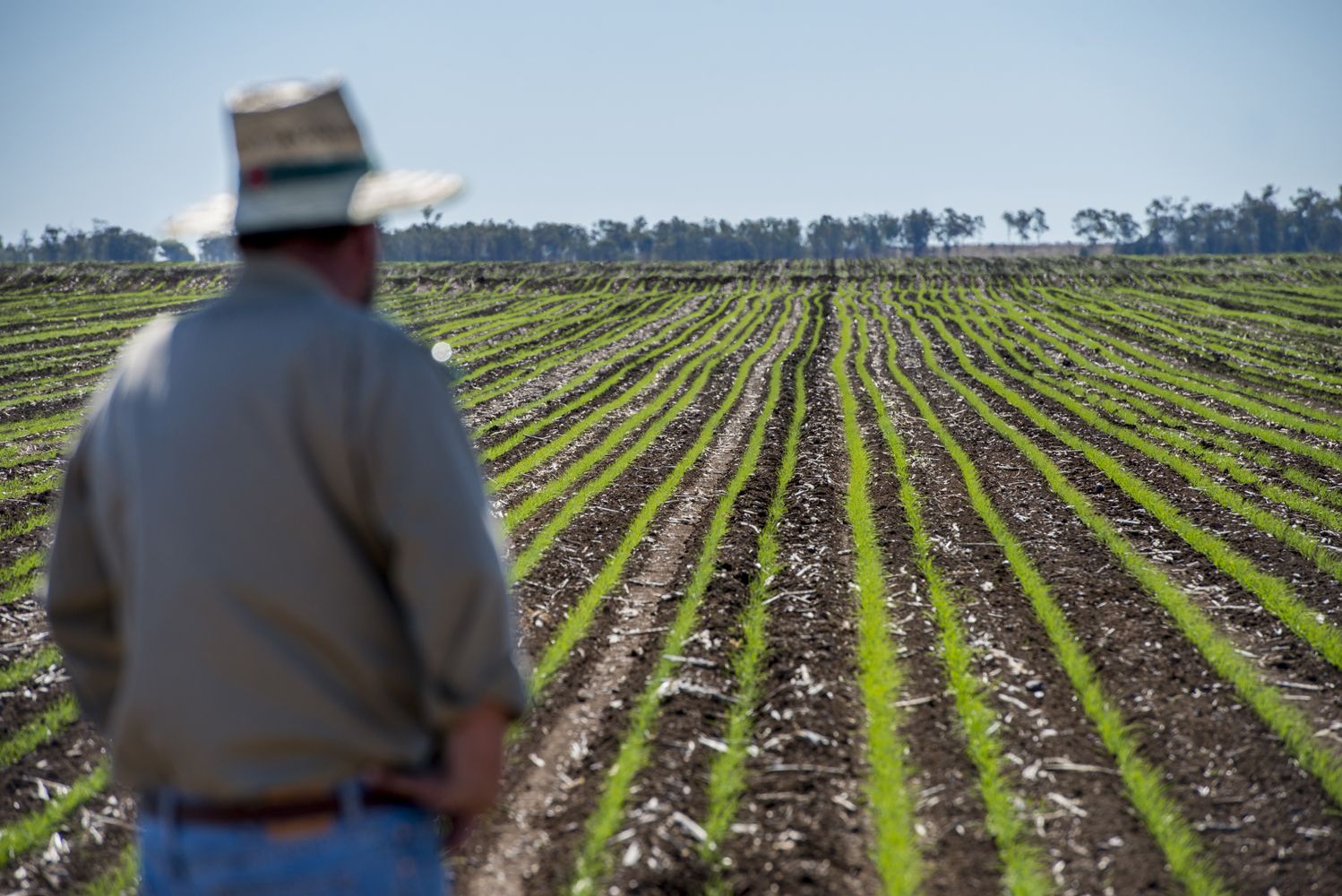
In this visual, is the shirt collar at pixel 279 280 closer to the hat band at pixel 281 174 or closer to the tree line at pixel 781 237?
the hat band at pixel 281 174

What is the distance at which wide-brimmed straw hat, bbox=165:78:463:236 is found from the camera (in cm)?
221

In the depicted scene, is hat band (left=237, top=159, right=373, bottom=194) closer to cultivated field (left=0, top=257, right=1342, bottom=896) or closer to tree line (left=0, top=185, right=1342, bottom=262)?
cultivated field (left=0, top=257, right=1342, bottom=896)

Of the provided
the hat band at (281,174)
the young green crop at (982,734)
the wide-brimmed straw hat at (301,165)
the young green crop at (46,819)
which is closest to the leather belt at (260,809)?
the wide-brimmed straw hat at (301,165)

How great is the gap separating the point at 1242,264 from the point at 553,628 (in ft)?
286

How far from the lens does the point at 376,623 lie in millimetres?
2158

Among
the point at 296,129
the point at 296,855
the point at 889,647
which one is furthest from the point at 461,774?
the point at 889,647

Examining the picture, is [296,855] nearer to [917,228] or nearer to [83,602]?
[83,602]

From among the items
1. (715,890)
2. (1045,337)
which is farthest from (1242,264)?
(715,890)

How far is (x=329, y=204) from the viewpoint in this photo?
2.22 metres

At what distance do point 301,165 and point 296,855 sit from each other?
4.84ft

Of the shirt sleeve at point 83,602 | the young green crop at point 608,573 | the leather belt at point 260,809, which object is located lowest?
the young green crop at point 608,573

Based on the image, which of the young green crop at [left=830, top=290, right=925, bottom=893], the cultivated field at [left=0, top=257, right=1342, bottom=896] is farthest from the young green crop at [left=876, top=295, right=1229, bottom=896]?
the young green crop at [left=830, top=290, right=925, bottom=893]

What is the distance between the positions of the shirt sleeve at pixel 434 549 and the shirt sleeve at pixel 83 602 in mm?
894

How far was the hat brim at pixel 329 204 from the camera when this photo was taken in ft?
7.23
